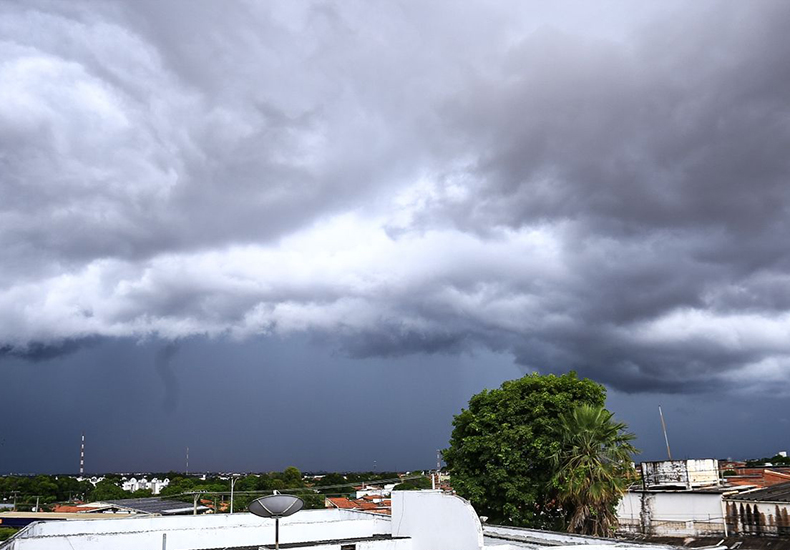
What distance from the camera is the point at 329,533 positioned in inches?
960

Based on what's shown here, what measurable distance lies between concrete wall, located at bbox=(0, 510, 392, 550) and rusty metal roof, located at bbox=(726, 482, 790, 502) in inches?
804

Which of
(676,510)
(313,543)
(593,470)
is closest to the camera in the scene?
(313,543)

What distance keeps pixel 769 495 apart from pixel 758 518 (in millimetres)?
2867

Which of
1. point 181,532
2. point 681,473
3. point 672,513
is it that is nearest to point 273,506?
point 181,532

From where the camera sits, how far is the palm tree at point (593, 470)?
27359 millimetres

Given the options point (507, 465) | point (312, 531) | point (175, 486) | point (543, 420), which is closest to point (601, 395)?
point (543, 420)

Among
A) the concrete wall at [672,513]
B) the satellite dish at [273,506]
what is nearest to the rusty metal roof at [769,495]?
the concrete wall at [672,513]

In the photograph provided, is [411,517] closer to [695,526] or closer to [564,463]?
[564,463]

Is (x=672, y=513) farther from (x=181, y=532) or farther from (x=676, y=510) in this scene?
(x=181, y=532)

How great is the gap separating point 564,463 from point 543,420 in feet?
7.48

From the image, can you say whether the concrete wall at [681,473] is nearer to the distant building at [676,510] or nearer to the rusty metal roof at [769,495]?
the distant building at [676,510]

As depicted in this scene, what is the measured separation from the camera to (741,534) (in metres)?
31.0

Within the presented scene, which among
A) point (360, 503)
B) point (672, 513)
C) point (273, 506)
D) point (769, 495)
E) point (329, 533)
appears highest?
point (273, 506)

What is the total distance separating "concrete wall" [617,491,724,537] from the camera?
3227cm
